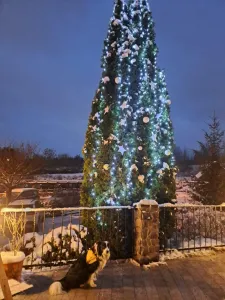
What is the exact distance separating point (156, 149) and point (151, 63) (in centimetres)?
200

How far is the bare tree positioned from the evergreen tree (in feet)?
27.5

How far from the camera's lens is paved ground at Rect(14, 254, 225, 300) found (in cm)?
386

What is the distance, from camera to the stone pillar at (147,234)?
17.3 feet

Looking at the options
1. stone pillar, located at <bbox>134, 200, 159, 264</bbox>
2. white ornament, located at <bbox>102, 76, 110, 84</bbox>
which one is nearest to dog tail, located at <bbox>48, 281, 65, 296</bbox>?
stone pillar, located at <bbox>134, 200, 159, 264</bbox>

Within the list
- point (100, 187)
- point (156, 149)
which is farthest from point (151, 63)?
point (100, 187)

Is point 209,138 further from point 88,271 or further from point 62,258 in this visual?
point 88,271

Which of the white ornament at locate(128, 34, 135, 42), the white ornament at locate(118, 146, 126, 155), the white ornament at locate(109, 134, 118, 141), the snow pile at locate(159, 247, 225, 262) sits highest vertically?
the white ornament at locate(128, 34, 135, 42)

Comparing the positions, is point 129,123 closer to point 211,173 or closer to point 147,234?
point 147,234

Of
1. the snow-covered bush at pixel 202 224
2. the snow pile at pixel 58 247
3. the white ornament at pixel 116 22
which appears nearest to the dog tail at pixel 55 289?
the snow pile at pixel 58 247

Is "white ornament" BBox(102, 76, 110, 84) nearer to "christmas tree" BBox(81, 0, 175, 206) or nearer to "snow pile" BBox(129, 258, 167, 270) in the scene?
"christmas tree" BBox(81, 0, 175, 206)

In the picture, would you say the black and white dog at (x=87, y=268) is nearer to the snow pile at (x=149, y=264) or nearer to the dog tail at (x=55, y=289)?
the dog tail at (x=55, y=289)

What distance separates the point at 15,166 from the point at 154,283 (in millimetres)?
12140

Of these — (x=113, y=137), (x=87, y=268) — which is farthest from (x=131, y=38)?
(x=87, y=268)

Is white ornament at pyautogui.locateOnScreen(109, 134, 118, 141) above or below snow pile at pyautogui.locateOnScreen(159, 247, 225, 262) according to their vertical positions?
above
